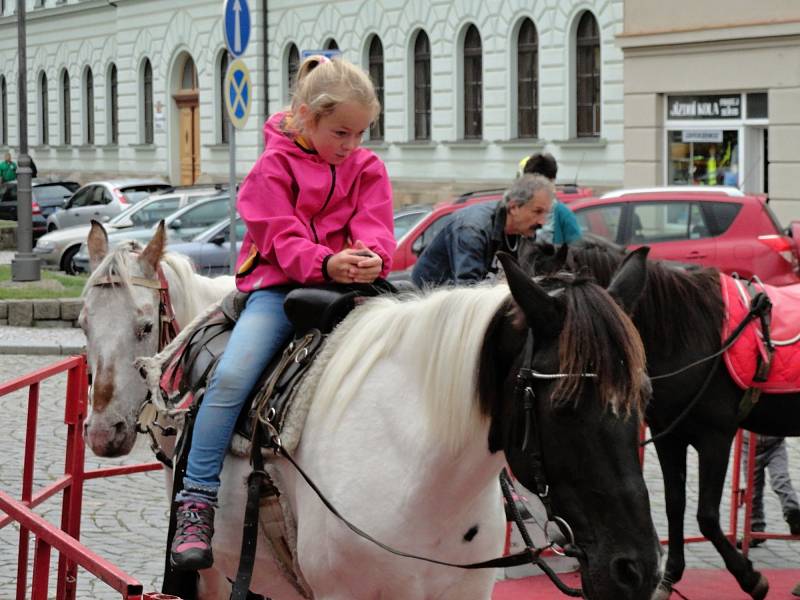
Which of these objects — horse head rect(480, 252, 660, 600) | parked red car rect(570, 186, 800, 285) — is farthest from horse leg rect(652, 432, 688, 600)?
parked red car rect(570, 186, 800, 285)

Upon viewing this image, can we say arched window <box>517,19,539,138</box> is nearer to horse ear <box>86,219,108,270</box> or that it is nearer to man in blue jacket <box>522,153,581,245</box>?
man in blue jacket <box>522,153,581,245</box>

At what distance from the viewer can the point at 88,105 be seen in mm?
54750

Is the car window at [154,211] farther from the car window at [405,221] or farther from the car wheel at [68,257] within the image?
the car window at [405,221]

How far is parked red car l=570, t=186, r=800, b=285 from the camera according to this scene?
17.2 metres

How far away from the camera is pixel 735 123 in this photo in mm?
28109

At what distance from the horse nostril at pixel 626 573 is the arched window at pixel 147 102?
156 ft

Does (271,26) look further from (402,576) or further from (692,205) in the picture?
(402,576)

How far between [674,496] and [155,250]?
2920mm

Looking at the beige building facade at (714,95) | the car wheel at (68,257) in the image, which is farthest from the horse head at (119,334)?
the car wheel at (68,257)

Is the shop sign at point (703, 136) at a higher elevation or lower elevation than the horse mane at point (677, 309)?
higher

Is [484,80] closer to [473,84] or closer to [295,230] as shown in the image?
[473,84]

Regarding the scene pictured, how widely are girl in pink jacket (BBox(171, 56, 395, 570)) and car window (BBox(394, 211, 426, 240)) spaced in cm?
1588

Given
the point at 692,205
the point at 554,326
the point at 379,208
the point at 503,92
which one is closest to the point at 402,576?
the point at 554,326

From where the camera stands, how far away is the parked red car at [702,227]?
17.2 m
